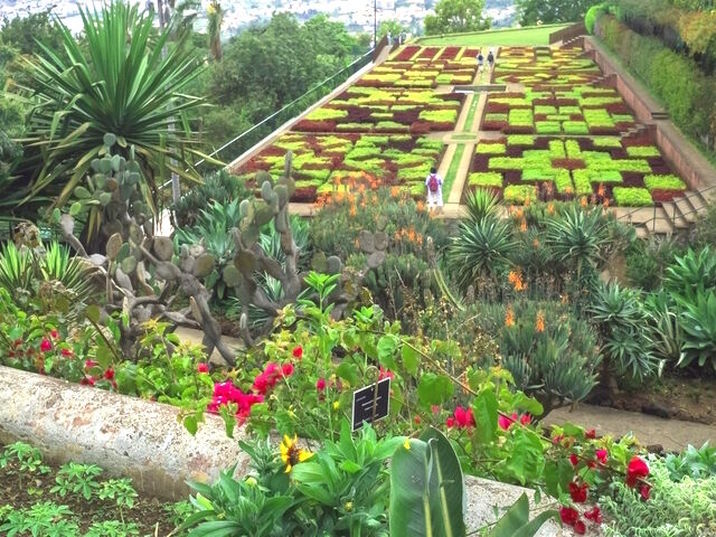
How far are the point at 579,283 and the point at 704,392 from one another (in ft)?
4.95

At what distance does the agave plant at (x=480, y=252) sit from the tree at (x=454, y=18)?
53638 mm

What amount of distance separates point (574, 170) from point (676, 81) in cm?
545

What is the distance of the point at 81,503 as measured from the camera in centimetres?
317

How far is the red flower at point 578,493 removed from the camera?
2.68 metres

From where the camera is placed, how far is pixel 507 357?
6566 mm

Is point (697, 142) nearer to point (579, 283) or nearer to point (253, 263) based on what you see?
point (579, 283)

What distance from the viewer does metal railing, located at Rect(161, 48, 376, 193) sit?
20.3m

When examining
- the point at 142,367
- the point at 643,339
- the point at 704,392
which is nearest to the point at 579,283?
the point at 643,339

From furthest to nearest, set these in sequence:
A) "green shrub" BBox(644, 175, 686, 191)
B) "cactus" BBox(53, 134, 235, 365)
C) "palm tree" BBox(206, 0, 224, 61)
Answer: "palm tree" BBox(206, 0, 224, 61)
"green shrub" BBox(644, 175, 686, 191)
"cactus" BBox(53, 134, 235, 365)

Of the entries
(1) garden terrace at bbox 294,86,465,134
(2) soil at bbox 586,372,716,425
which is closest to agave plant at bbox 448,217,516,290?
(2) soil at bbox 586,372,716,425

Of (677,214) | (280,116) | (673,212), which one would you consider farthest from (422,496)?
(280,116)

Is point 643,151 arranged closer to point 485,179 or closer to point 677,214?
point 485,179

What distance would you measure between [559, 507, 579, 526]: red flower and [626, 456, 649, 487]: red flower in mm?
222

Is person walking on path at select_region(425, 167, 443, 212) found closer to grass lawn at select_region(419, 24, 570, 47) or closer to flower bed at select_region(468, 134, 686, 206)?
flower bed at select_region(468, 134, 686, 206)
